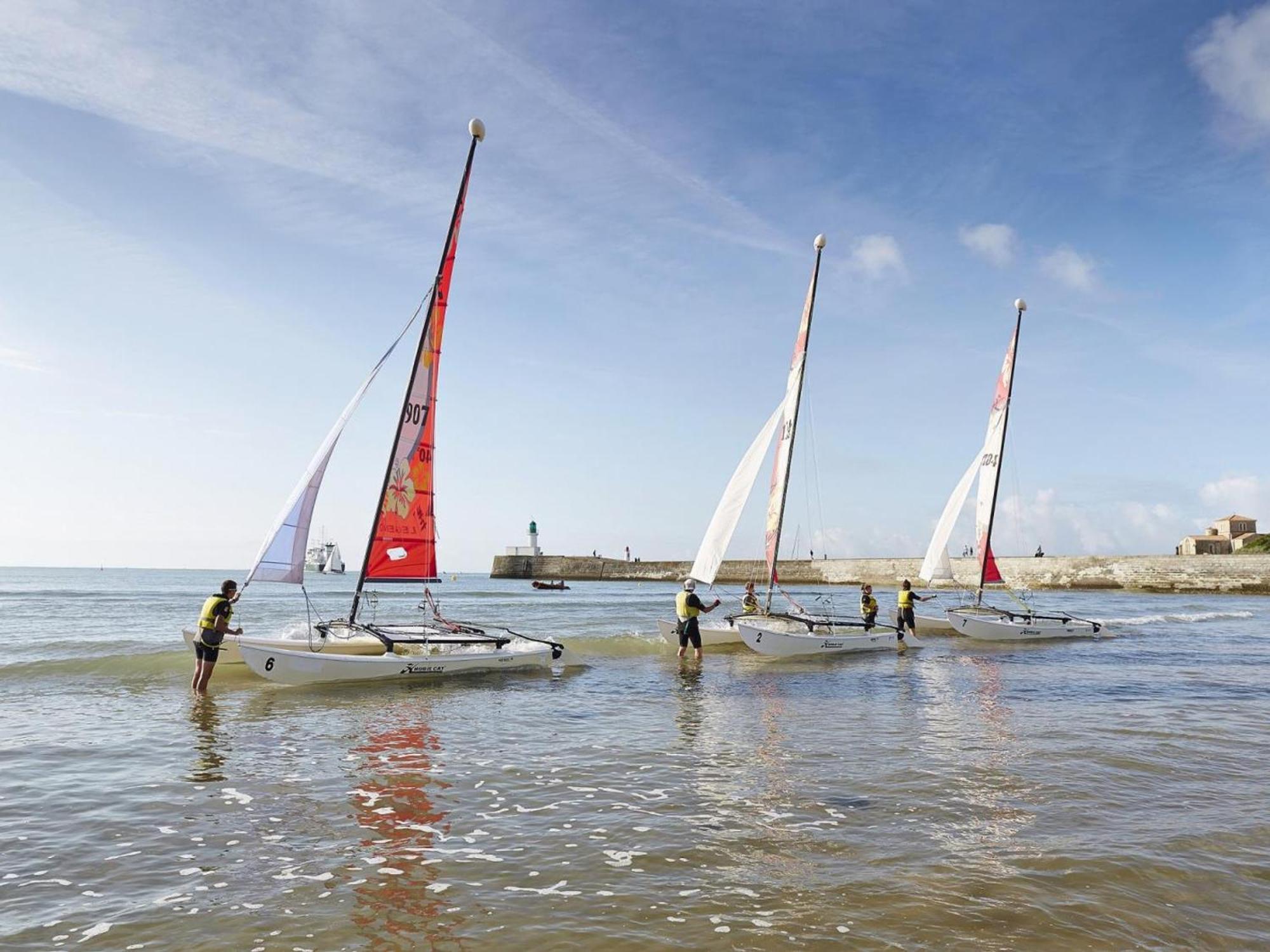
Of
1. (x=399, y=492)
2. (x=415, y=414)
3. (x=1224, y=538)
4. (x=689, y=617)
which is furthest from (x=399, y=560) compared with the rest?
(x=1224, y=538)

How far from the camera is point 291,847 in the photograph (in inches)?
298

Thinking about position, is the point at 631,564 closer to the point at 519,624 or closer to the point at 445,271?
the point at 519,624

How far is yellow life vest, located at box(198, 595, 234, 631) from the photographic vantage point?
15.8 m

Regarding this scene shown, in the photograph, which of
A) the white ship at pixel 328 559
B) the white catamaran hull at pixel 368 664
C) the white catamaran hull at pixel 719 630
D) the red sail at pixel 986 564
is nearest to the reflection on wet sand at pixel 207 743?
the white catamaran hull at pixel 368 664

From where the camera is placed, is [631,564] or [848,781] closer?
[848,781]

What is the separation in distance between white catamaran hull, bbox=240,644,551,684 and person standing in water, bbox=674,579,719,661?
4709 millimetres

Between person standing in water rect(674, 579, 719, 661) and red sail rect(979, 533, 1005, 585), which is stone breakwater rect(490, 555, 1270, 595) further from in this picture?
person standing in water rect(674, 579, 719, 661)

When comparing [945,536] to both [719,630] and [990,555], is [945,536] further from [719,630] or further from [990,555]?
[719,630]

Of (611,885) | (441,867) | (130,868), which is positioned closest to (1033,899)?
(611,885)

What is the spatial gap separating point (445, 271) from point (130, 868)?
15213 mm

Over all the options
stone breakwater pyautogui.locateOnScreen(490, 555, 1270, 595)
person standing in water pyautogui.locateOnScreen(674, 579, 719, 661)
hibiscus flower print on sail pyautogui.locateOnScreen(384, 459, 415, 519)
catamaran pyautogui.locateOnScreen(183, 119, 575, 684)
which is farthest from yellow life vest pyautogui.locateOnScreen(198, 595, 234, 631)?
stone breakwater pyautogui.locateOnScreen(490, 555, 1270, 595)

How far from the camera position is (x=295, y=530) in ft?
54.1

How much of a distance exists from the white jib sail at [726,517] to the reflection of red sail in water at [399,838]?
1281 centimetres

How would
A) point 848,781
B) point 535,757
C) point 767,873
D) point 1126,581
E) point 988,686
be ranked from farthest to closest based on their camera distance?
point 1126,581 < point 988,686 < point 535,757 < point 848,781 < point 767,873
